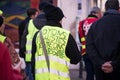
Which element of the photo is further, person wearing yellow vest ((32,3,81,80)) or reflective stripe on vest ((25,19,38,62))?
reflective stripe on vest ((25,19,38,62))

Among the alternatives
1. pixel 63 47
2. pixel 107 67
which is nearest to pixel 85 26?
pixel 107 67

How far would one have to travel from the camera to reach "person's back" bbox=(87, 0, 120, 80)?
713cm

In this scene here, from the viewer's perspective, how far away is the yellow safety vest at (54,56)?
6.64 metres

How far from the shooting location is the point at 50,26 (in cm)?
676

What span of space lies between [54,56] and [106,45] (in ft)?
2.95

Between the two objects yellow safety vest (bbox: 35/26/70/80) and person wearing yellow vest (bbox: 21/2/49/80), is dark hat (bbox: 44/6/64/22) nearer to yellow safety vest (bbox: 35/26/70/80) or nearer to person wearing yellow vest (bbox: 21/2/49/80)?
yellow safety vest (bbox: 35/26/70/80)

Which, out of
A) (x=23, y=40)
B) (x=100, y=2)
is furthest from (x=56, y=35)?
(x=100, y=2)

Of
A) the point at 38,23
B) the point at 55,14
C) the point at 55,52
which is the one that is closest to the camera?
the point at 55,52

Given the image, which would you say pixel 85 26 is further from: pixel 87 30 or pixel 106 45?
pixel 106 45

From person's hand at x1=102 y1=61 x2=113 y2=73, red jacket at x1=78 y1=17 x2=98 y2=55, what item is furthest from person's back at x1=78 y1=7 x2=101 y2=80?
person's hand at x1=102 y1=61 x2=113 y2=73

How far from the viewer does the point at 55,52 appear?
261 inches

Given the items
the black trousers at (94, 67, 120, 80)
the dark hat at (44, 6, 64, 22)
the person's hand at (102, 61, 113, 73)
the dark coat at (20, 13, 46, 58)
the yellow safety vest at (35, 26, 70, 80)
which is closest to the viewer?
the yellow safety vest at (35, 26, 70, 80)

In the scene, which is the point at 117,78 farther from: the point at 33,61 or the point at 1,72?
the point at 1,72

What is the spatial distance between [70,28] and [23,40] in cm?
633
